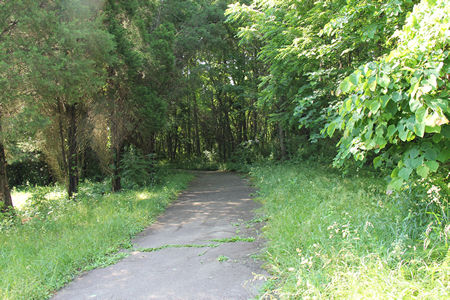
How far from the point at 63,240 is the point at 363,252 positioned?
4.63m

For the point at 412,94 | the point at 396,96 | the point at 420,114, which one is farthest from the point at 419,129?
the point at 396,96

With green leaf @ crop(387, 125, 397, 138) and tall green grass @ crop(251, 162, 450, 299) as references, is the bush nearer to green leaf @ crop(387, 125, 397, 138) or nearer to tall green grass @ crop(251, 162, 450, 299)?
tall green grass @ crop(251, 162, 450, 299)

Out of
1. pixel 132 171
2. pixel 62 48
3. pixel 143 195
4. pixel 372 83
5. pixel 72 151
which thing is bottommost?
pixel 143 195

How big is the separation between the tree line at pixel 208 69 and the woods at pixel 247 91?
3 cm

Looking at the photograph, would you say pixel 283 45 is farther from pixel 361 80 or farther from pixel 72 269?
pixel 72 269

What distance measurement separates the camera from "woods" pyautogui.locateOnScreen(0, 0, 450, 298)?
274 centimetres

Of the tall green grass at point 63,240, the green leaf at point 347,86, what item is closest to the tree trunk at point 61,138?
the tall green grass at point 63,240

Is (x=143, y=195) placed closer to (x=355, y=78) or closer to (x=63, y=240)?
(x=63, y=240)

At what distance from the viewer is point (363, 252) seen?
2.82 metres

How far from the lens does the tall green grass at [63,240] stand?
3697mm

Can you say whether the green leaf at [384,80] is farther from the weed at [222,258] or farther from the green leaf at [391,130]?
the weed at [222,258]

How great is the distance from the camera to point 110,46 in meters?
7.54

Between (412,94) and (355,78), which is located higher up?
(355,78)

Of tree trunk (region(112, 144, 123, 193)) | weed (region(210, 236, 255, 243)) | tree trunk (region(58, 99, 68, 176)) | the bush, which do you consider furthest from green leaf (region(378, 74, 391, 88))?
tree trunk (region(112, 144, 123, 193))
